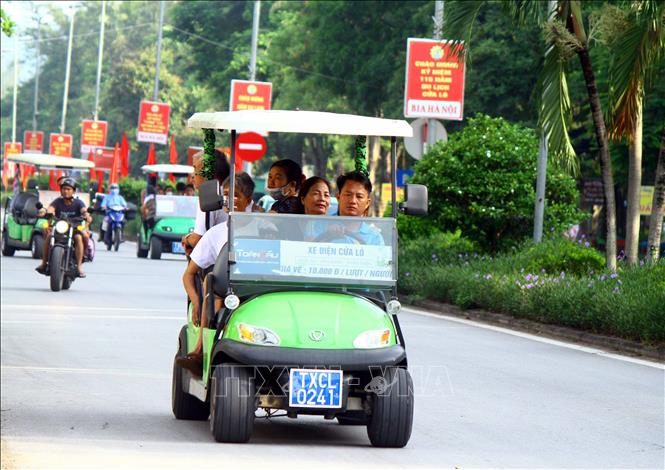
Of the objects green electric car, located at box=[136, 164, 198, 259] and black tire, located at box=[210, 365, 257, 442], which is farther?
green electric car, located at box=[136, 164, 198, 259]

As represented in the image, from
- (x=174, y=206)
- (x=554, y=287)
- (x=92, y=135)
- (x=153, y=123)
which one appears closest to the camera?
(x=554, y=287)

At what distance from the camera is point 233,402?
9.81 metres

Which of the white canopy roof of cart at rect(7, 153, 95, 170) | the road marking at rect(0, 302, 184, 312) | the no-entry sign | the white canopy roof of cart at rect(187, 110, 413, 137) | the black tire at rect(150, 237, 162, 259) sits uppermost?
the white canopy roof of cart at rect(187, 110, 413, 137)

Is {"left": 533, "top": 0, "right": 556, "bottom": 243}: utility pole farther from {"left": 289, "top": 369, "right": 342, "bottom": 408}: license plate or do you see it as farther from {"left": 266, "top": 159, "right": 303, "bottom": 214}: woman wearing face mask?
{"left": 289, "top": 369, "right": 342, "bottom": 408}: license plate

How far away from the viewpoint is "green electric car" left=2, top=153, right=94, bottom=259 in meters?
35.1

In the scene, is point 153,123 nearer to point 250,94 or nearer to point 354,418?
point 250,94

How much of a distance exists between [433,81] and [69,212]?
25.0ft

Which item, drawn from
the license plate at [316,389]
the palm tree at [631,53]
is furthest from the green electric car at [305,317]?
the palm tree at [631,53]

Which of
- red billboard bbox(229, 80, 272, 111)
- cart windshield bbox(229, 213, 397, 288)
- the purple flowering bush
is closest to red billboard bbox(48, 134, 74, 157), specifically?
red billboard bbox(229, 80, 272, 111)

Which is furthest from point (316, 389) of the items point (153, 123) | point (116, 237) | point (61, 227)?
point (153, 123)

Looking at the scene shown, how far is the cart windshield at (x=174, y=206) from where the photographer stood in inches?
1558

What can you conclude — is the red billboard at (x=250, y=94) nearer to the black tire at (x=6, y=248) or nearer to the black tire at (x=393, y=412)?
the black tire at (x=6, y=248)

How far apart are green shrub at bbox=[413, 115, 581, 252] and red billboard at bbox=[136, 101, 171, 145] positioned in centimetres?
3686

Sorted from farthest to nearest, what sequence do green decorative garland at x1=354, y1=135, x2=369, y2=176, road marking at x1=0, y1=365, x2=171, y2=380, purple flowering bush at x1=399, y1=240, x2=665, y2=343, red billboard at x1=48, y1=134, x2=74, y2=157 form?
1. red billboard at x1=48, y1=134, x2=74, y2=157
2. purple flowering bush at x1=399, y1=240, x2=665, y2=343
3. road marking at x1=0, y1=365, x2=171, y2=380
4. green decorative garland at x1=354, y1=135, x2=369, y2=176
